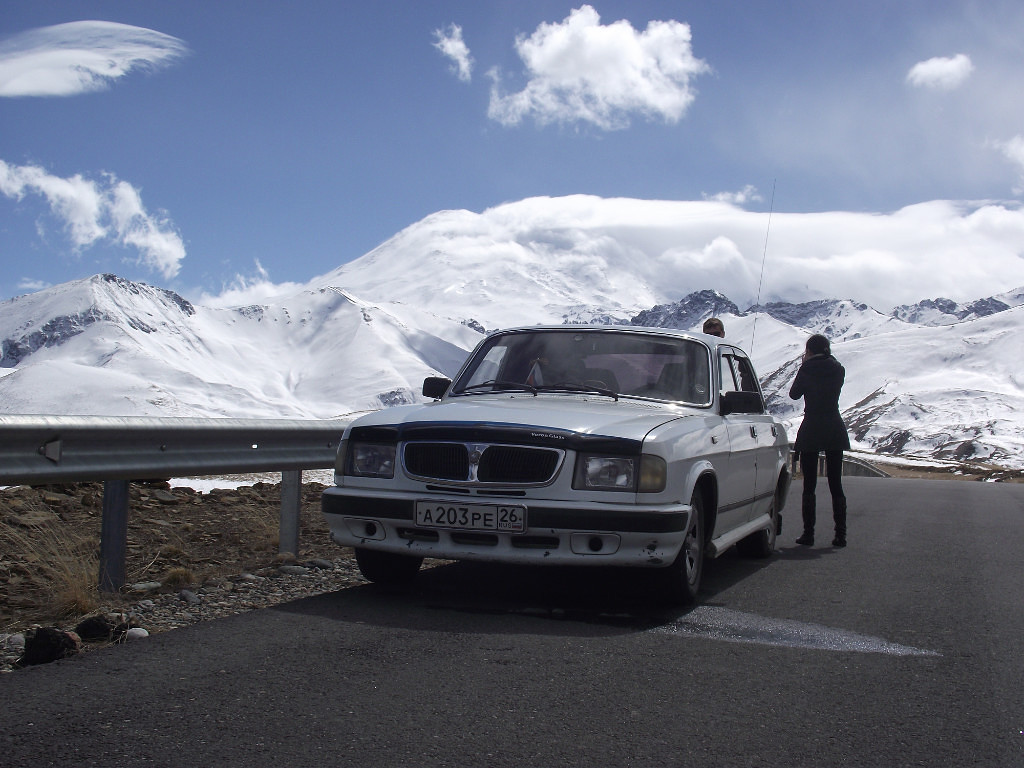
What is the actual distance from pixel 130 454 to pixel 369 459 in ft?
4.11

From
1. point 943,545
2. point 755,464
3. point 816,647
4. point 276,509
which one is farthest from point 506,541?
point 943,545

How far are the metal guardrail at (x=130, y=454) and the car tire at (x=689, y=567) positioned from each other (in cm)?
259

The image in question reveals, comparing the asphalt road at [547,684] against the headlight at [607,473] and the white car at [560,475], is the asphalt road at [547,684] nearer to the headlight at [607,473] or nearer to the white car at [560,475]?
the white car at [560,475]

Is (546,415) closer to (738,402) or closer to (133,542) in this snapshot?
(738,402)

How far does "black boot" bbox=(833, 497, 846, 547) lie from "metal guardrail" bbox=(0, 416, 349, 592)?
4382 millimetres

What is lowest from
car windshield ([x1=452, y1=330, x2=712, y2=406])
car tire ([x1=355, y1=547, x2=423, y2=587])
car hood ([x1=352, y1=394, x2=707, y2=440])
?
car tire ([x1=355, y1=547, x2=423, y2=587])

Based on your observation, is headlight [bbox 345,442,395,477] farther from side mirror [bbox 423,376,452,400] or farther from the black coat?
the black coat

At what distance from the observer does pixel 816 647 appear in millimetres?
4602

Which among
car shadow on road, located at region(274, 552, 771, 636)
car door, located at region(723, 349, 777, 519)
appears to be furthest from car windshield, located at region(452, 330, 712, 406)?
car shadow on road, located at region(274, 552, 771, 636)

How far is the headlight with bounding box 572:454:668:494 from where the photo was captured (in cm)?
505

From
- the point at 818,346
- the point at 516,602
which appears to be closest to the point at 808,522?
the point at 818,346

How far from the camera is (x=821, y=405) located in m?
9.04

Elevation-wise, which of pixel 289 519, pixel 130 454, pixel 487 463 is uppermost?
pixel 487 463

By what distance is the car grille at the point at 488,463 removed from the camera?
5113mm
